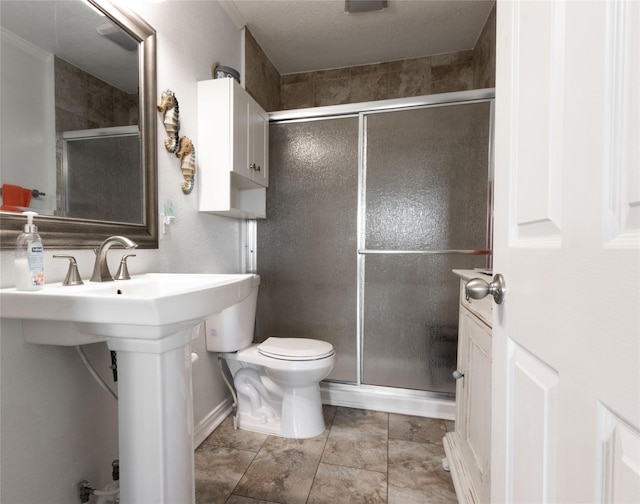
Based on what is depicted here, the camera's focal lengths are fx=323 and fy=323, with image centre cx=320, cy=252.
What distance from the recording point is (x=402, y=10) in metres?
2.03

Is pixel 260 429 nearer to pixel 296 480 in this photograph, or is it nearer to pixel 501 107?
pixel 296 480

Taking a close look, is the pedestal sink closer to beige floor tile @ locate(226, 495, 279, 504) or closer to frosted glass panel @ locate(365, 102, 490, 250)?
beige floor tile @ locate(226, 495, 279, 504)

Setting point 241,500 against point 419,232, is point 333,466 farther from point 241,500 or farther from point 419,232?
point 419,232

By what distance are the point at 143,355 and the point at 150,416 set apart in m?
0.17

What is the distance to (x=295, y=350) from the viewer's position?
5.60ft

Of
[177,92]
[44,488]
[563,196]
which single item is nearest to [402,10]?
[177,92]

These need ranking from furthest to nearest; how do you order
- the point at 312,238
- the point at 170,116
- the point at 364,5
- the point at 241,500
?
the point at 312,238 < the point at 364,5 < the point at 170,116 < the point at 241,500

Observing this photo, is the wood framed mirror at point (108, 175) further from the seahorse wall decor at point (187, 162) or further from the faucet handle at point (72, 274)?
the seahorse wall decor at point (187, 162)

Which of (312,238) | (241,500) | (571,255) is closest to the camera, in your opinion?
(571,255)

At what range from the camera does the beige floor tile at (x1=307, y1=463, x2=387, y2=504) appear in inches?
51.3

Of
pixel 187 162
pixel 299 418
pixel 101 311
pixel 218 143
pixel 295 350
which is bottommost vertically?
pixel 299 418

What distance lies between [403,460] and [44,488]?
1.38 metres

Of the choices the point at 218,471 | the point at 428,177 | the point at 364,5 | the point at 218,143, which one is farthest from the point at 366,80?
the point at 218,471

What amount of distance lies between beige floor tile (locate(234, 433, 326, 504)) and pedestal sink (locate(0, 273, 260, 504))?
504 mm
